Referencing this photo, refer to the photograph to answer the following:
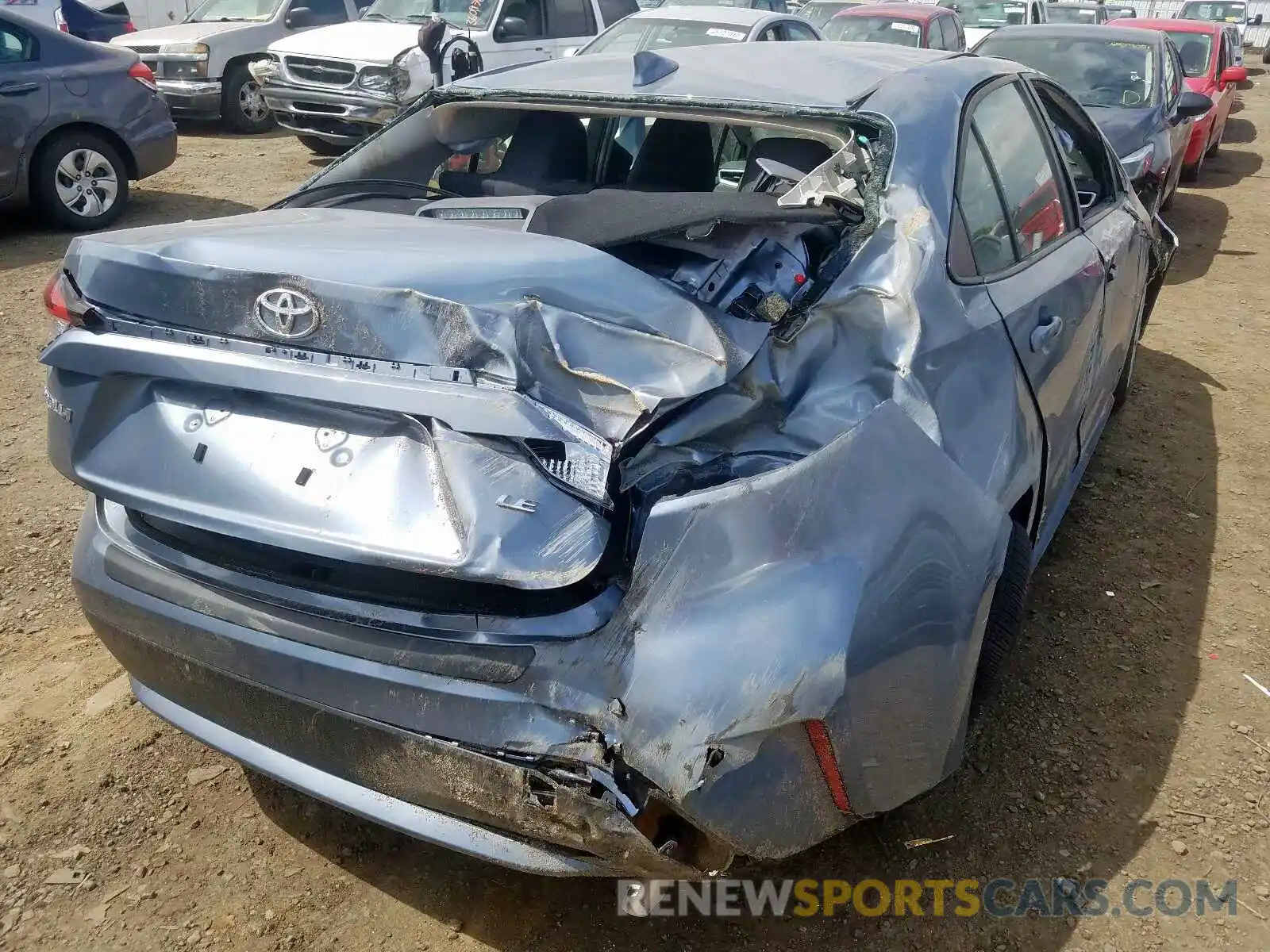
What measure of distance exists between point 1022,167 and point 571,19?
8.68 m

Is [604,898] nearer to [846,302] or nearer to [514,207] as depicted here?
[846,302]

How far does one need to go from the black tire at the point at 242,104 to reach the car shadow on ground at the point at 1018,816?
34.2 feet

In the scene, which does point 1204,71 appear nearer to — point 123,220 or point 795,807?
point 123,220

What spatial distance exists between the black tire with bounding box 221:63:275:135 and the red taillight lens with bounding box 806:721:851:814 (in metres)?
11.2

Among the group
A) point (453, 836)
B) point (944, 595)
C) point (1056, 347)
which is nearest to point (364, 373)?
point (453, 836)

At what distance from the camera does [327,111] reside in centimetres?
946

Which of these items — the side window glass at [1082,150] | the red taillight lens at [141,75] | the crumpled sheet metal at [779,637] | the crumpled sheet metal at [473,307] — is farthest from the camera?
the red taillight lens at [141,75]

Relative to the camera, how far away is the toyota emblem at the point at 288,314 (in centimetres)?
175

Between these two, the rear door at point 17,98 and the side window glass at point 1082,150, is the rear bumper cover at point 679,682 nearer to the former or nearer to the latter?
the side window glass at point 1082,150

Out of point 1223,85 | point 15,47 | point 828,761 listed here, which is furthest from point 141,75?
point 1223,85

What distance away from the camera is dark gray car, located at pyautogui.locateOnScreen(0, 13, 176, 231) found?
6.85m

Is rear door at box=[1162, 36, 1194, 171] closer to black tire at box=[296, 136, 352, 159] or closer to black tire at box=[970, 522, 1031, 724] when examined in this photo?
black tire at box=[970, 522, 1031, 724]

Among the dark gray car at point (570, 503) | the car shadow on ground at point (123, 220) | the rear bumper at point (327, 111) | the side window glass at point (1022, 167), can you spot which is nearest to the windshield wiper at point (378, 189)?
the dark gray car at point (570, 503)

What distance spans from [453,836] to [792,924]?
0.81 meters
